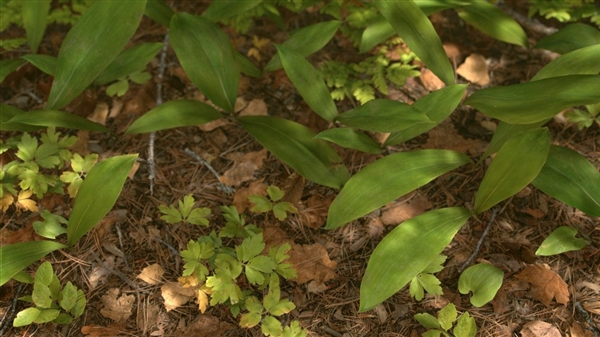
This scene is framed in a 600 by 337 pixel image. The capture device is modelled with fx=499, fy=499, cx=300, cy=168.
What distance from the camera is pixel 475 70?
2635mm

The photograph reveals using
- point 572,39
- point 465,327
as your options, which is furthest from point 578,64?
point 465,327

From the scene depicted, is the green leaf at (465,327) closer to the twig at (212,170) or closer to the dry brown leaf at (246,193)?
the dry brown leaf at (246,193)

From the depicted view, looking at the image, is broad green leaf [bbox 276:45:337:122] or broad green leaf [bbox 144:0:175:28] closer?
broad green leaf [bbox 276:45:337:122]

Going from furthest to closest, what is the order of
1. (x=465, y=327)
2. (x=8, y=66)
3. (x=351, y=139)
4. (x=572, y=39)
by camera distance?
(x=8, y=66), (x=572, y=39), (x=351, y=139), (x=465, y=327)

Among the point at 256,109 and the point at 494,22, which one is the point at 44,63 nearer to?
the point at 256,109

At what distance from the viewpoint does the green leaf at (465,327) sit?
5.81 feet

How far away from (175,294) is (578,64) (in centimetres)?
186

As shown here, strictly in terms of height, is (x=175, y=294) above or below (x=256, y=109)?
below

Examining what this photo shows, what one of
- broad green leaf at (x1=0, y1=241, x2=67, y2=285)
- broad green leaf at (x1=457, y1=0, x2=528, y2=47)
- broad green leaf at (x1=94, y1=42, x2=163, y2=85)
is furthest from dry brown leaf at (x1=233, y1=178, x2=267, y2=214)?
broad green leaf at (x1=457, y1=0, x2=528, y2=47)

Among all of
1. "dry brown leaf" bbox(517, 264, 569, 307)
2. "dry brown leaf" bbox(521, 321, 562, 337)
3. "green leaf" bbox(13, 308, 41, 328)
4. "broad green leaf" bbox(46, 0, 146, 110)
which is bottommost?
"dry brown leaf" bbox(521, 321, 562, 337)

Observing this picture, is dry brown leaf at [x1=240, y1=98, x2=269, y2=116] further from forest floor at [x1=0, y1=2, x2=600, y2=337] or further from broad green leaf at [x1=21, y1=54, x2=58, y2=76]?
broad green leaf at [x1=21, y1=54, x2=58, y2=76]

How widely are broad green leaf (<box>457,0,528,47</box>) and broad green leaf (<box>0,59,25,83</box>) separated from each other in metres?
2.26

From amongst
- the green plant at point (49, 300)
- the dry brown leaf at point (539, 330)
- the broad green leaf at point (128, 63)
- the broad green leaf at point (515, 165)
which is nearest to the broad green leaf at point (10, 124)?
the broad green leaf at point (128, 63)

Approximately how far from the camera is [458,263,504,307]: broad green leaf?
6.11 feet
